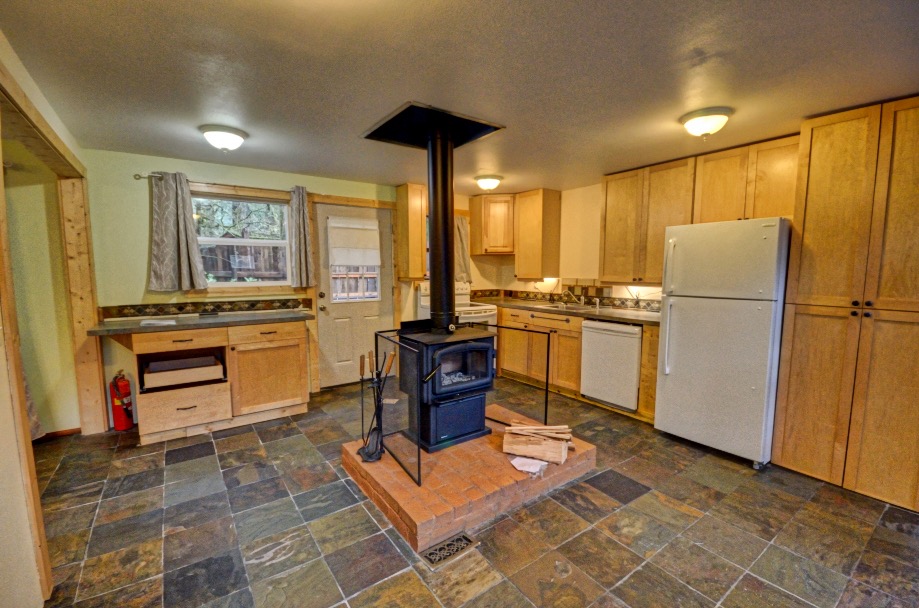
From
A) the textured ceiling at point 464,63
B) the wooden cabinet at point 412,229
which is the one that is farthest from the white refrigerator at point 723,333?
the wooden cabinet at point 412,229

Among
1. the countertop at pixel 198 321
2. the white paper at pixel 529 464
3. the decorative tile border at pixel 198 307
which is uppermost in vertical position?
the decorative tile border at pixel 198 307

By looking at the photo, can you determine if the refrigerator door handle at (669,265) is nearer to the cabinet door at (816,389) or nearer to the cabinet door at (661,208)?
the cabinet door at (661,208)

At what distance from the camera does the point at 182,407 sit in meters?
3.04

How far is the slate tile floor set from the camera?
5.28 feet

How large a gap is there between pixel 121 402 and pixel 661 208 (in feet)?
16.1

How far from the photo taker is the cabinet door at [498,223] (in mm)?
4895

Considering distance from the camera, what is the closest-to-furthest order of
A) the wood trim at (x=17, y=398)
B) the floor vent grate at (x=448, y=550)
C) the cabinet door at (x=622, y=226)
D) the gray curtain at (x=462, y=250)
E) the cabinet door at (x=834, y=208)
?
the wood trim at (x=17, y=398) < the floor vent grate at (x=448, y=550) < the cabinet door at (x=834, y=208) < the cabinet door at (x=622, y=226) < the gray curtain at (x=462, y=250)

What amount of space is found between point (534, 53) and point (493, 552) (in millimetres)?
2342

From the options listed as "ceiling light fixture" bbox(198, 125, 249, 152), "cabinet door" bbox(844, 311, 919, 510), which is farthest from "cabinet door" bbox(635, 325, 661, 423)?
"ceiling light fixture" bbox(198, 125, 249, 152)

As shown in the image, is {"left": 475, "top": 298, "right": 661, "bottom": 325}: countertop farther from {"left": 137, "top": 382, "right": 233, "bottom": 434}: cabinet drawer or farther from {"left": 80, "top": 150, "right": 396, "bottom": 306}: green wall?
{"left": 80, "top": 150, "right": 396, "bottom": 306}: green wall

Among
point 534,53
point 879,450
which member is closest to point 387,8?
point 534,53

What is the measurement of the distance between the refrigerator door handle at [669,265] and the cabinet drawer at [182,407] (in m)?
3.66

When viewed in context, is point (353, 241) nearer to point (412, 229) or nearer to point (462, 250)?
point (412, 229)

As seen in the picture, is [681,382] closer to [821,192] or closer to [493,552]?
[821,192]
